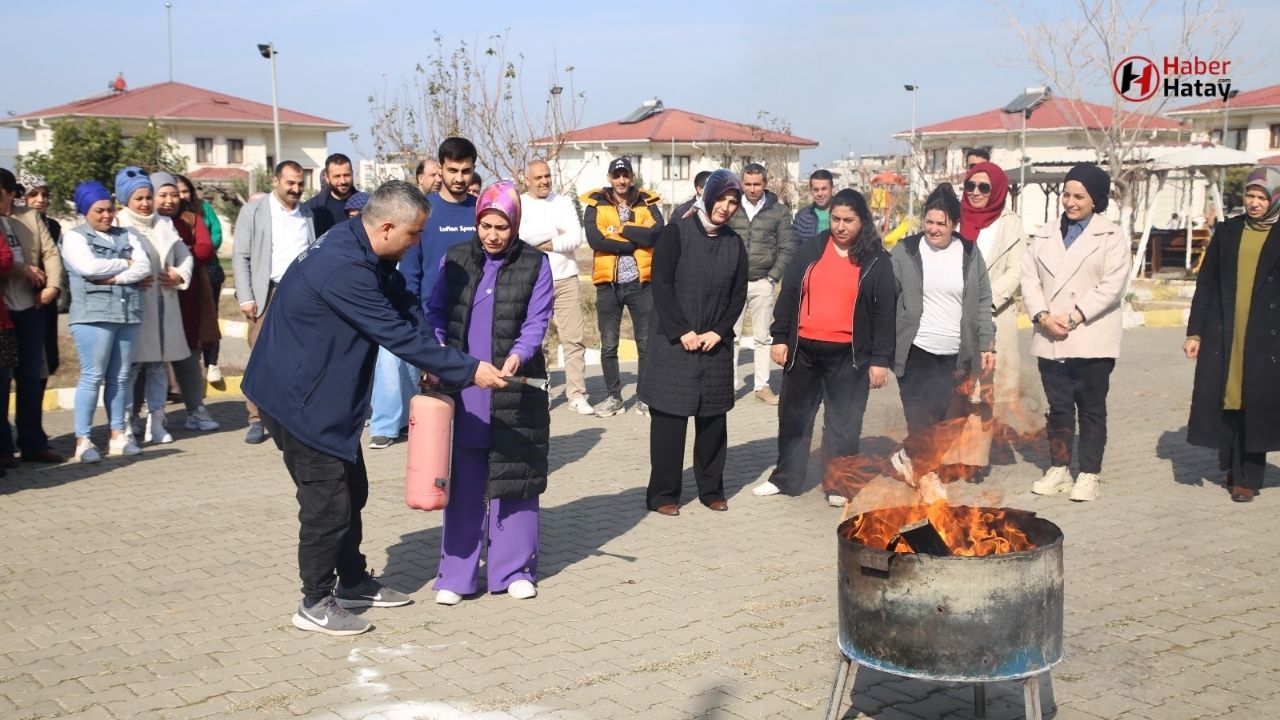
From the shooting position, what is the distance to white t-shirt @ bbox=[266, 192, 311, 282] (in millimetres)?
9531

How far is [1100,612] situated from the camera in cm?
589

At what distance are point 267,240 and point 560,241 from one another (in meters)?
2.57

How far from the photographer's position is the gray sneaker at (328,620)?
5523mm

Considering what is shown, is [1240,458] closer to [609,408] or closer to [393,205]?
[609,408]

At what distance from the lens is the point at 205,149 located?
195ft

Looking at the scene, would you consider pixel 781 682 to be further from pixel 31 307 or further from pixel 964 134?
pixel 964 134

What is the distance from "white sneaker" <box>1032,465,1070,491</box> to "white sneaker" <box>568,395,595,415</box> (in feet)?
14.3

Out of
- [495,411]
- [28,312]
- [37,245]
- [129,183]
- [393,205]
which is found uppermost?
[129,183]

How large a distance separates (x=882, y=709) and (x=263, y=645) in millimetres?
2746

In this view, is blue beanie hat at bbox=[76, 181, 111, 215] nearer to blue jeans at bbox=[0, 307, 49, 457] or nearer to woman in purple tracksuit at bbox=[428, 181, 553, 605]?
blue jeans at bbox=[0, 307, 49, 457]

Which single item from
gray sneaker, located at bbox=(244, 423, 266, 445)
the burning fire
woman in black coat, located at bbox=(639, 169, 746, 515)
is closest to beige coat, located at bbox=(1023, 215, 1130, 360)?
woman in black coat, located at bbox=(639, 169, 746, 515)

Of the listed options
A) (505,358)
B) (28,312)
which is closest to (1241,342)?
(505,358)

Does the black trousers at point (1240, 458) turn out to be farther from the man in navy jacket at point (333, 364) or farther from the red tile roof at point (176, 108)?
the red tile roof at point (176, 108)

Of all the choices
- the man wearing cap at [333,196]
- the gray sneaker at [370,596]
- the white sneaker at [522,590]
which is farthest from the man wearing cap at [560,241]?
the gray sneaker at [370,596]
